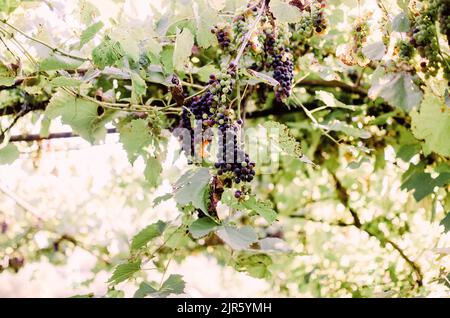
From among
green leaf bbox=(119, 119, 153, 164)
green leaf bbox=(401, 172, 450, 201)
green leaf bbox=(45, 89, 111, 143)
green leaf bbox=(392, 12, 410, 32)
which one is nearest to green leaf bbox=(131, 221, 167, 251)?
green leaf bbox=(119, 119, 153, 164)

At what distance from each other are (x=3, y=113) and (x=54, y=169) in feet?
2.25

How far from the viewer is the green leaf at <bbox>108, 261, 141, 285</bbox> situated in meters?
1.04

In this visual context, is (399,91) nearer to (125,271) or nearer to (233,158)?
(233,158)

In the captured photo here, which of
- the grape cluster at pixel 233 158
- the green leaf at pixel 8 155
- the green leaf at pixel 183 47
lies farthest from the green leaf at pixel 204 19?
the green leaf at pixel 8 155

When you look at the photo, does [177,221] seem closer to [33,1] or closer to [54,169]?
[33,1]

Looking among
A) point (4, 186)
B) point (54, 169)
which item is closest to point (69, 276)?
point (54, 169)

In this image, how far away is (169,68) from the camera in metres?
1.09

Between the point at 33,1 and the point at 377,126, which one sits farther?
the point at 377,126

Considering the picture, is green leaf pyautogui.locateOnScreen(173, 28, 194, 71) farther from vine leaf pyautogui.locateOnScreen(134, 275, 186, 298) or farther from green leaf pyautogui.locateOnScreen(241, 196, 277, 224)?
vine leaf pyautogui.locateOnScreen(134, 275, 186, 298)

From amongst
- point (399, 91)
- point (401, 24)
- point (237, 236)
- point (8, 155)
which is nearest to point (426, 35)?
point (401, 24)

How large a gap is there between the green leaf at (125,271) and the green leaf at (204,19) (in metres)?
0.48

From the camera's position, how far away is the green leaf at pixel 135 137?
4.14ft

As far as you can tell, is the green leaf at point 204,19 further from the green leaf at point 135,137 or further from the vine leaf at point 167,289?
the vine leaf at point 167,289

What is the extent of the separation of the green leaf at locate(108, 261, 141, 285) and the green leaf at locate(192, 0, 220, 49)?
478mm
